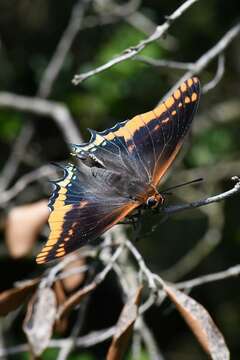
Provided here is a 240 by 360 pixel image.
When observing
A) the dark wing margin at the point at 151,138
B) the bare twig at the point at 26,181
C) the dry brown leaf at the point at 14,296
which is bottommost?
the dry brown leaf at the point at 14,296

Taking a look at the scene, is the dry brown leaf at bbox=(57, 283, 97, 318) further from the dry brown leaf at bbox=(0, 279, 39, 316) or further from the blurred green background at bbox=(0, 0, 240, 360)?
the blurred green background at bbox=(0, 0, 240, 360)

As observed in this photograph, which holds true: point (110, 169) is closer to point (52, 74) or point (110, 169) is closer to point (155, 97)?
point (52, 74)

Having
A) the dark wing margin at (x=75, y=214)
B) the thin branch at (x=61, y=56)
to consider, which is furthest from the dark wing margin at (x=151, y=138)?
the thin branch at (x=61, y=56)

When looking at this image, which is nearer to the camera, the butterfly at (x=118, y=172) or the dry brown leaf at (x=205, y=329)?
the dry brown leaf at (x=205, y=329)

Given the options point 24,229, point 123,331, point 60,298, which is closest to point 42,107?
point 24,229

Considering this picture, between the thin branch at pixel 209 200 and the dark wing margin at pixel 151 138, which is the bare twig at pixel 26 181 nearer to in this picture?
the dark wing margin at pixel 151 138

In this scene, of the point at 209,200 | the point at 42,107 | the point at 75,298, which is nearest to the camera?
the point at 209,200

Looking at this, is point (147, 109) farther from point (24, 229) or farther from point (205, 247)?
point (24, 229)
